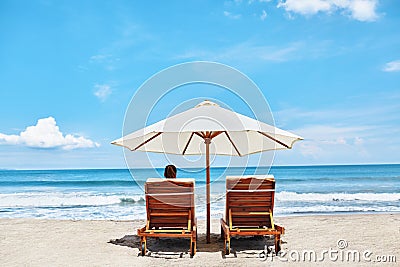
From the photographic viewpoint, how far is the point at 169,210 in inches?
218

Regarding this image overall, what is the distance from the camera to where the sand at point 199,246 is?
5000 millimetres

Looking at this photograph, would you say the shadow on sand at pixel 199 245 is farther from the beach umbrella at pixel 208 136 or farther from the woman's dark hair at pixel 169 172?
the woman's dark hair at pixel 169 172

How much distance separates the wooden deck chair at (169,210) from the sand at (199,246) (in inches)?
10.7

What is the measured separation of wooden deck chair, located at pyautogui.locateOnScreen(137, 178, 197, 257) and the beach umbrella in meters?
0.38

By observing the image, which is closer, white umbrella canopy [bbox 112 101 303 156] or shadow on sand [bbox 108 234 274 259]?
white umbrella canopy [bbox 112 101 303 156]

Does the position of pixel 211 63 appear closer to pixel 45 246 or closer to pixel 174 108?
pixel 174 108

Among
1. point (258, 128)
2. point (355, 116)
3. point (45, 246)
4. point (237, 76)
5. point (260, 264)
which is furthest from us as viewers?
point (355, 116)

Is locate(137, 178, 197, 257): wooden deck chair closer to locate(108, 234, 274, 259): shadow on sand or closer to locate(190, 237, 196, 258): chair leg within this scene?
locate(190, 237, 196, 258): chair leg

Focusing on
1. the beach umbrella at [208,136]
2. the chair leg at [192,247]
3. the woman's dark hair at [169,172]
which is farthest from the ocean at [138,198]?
the chair leg at [192,247]

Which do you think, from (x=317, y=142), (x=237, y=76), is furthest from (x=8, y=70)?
(x=237, y=76)

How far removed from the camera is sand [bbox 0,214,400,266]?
500cm

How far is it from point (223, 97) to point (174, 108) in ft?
2.66

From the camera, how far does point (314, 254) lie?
207 inches

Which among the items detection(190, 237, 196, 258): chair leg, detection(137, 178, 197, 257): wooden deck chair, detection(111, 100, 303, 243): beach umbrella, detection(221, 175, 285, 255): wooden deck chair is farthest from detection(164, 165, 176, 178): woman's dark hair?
detection(190, 237, 196, 258): chair leg
